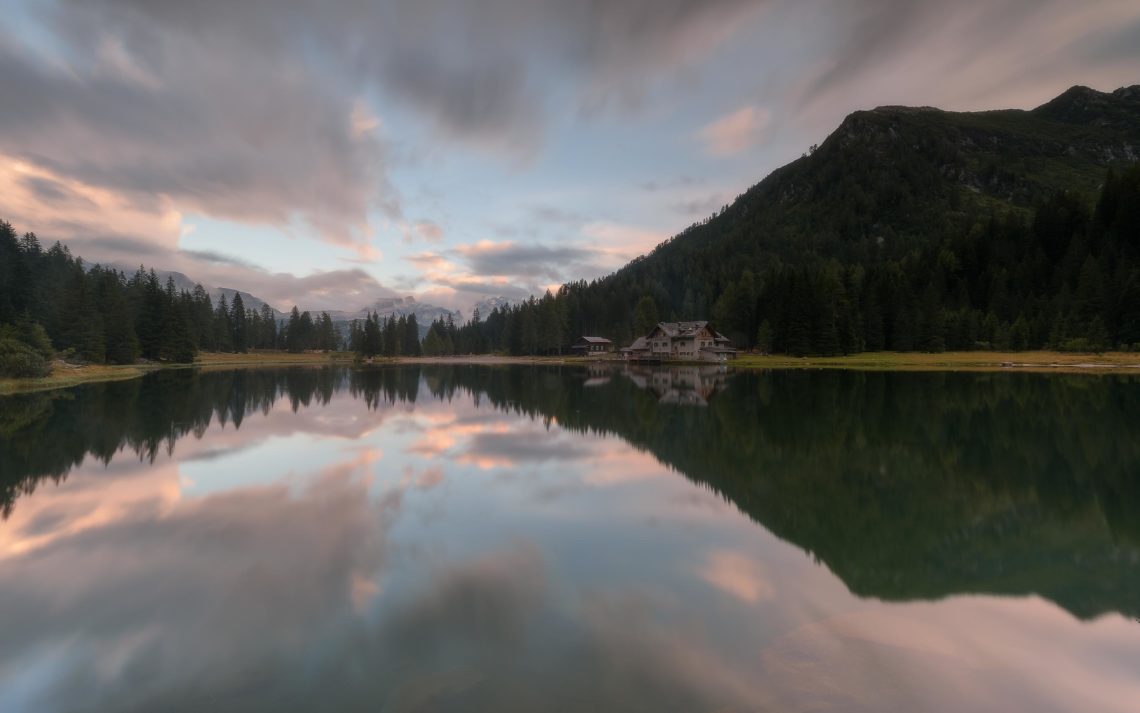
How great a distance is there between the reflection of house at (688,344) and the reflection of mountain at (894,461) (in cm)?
5635

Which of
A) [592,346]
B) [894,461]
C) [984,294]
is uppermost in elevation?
[984,294]

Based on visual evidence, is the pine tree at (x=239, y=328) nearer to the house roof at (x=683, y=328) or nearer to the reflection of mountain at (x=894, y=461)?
the reflection of mountain at (x=894, y=461)

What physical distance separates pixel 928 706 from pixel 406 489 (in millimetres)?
12604

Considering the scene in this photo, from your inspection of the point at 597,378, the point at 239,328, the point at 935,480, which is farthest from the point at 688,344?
the point at 239,328

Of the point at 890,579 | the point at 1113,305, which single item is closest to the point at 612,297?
the point at 1113,305

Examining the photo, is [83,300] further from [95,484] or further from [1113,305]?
[1113,305]

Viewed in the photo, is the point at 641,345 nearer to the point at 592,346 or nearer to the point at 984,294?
the point at 592,346

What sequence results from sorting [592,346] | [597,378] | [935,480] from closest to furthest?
1. [935,480]
2. [597,378]
3. [592,346]

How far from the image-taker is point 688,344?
99500 mm

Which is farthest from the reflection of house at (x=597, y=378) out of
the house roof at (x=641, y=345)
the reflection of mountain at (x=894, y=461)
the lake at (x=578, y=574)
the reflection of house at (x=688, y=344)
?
the house roof at (x=641, y=345)

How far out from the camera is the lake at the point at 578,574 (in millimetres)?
5988

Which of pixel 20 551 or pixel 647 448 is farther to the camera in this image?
pixel 647 448

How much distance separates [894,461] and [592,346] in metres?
115

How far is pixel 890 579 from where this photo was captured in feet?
29.2
